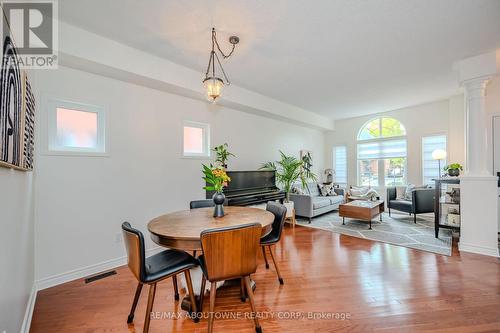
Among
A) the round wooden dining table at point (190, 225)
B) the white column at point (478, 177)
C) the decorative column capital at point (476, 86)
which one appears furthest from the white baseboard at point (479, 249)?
the round wooden dining table at point (190, 225)

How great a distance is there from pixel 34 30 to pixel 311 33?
2.89 meters

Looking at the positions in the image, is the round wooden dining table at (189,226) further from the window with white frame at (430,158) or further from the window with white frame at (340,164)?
the window with white frame at (340,164)

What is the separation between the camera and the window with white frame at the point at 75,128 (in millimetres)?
2465

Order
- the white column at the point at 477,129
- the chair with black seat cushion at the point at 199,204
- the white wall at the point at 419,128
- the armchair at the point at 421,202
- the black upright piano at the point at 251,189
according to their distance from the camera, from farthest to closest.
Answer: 1. the white wall at the point at 419,128
2. the armchair at the point at 421,202
3. the black upright piano at the point at 251,189
4. the white column at the point at 477,129
5. the chair with black seat cushion at the point at 199,204

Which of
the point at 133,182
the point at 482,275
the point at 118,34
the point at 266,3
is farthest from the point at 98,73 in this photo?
A: the point at 482,275

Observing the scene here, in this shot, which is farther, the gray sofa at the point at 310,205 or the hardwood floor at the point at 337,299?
the gray sofa at the point at 310,205

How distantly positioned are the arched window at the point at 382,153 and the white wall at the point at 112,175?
16.0ft

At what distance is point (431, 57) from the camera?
10.1ft

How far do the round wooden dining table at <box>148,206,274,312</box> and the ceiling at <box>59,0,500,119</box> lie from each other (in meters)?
2.03

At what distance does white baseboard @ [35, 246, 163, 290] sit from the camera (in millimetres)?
2287

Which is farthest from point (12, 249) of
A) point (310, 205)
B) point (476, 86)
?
point (476, 86)

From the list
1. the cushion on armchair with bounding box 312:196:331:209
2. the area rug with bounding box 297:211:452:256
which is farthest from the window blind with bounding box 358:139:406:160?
the cushion on armchair with bounding box 312:196:331:209

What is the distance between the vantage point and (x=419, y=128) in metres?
5.56

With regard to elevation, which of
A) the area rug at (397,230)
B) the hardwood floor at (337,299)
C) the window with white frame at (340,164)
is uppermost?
the window with white frame at (340,164)
